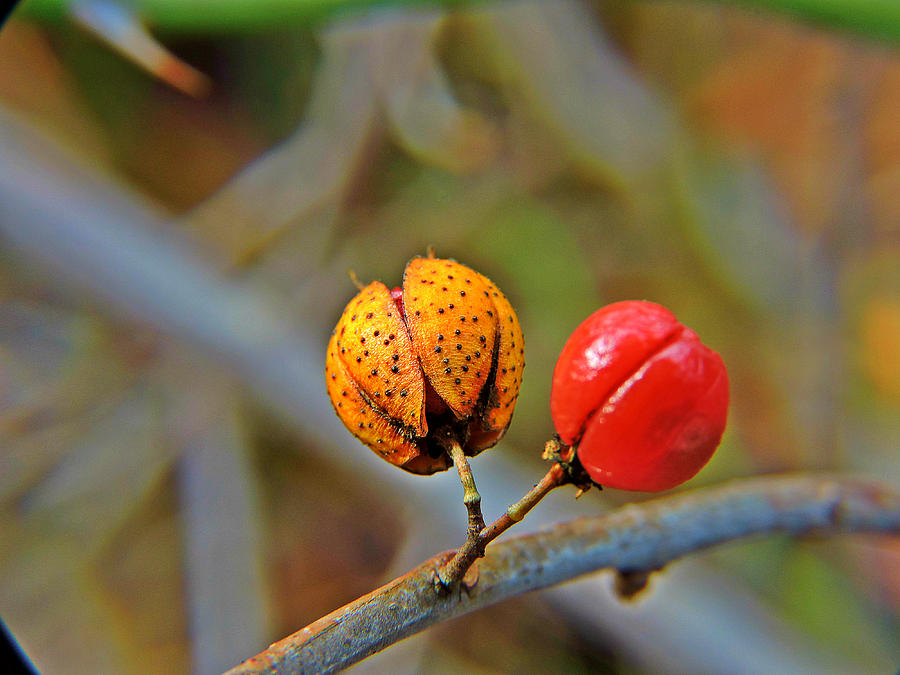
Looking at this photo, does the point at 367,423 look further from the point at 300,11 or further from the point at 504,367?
the point at 300,11

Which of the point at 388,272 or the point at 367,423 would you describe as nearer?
the point at 367,423

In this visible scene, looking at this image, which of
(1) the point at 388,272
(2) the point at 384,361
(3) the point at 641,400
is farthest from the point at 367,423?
(1) the point at 388,272

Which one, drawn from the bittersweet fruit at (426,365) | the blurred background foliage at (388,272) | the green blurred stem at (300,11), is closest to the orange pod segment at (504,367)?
the bittersweet fruit at (426,365)

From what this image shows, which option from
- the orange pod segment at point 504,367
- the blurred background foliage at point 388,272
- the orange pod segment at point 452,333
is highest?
the orange pod segment at point 452,333

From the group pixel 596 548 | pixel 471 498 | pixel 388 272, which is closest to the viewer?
pixel 471 498

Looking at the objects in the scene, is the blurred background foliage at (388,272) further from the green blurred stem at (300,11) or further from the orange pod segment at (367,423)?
the orange pod segment at (367,423)

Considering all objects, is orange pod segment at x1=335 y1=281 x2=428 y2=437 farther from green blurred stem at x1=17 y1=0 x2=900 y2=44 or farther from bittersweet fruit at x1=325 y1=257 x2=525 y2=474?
green blurred stem at x1=17 y1=0 x2=900 y2=44
